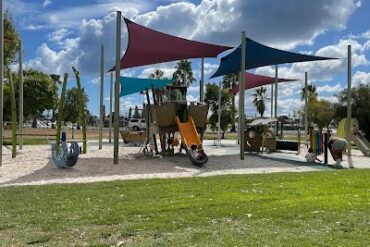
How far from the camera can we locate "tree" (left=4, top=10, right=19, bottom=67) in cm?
2156

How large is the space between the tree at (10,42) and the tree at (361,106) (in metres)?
21.4

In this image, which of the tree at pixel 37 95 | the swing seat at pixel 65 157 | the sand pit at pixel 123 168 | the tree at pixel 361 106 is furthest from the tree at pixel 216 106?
the swing seat at pixel 65 157

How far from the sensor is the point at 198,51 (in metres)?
18.0

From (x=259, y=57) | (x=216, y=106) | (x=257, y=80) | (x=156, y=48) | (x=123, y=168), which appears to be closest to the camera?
(x=123, y=168)

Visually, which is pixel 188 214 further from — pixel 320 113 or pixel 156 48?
pixel 320 113

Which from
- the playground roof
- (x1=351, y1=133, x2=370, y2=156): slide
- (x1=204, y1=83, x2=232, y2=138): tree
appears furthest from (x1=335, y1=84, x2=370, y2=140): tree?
the playground roof

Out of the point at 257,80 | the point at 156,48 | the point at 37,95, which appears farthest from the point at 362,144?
the point at 37,95

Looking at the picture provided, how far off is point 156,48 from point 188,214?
36.7 ft

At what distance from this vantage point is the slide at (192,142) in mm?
15312

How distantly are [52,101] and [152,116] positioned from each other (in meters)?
14.3

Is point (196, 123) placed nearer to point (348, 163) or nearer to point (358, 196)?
point (348, 163)

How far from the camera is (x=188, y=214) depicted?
677cm

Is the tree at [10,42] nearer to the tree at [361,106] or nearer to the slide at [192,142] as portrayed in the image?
the slide at [192,142]

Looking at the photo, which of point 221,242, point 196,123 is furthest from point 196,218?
point 196,123
